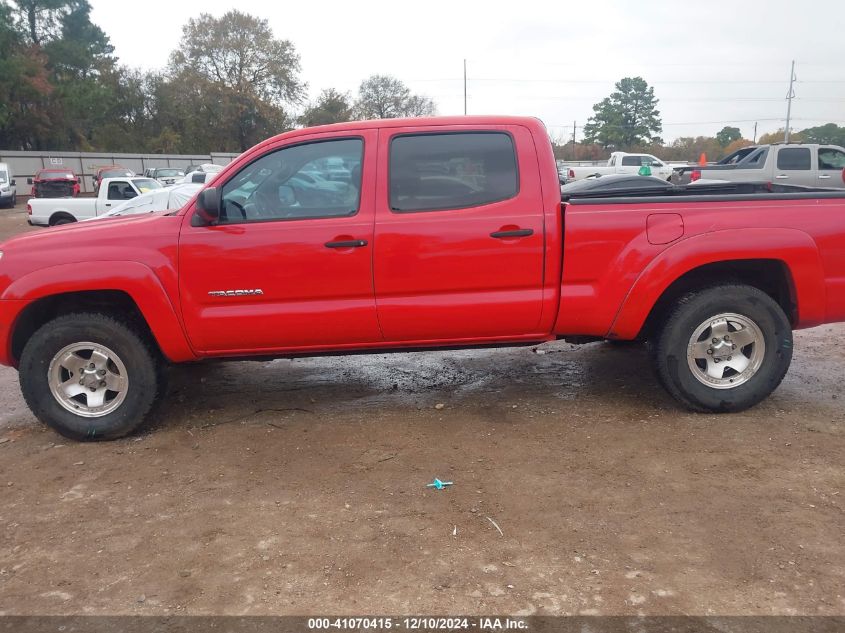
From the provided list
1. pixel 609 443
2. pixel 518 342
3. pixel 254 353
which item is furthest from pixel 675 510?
pixel 254 353

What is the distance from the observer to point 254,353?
14.3ft

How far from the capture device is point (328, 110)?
62156 millimetres

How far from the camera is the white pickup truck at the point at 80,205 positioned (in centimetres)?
1677

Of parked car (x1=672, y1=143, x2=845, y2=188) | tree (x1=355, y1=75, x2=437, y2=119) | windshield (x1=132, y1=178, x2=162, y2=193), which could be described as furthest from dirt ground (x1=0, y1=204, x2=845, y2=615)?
tree (x1=355, y1=75, x2=437, y2=119)

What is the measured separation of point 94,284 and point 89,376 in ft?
2.05

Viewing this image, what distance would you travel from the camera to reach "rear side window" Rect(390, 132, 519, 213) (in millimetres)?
4223

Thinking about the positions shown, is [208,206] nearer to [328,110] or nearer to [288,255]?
[288,255]

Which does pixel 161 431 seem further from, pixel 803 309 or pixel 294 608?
pixel 803 309

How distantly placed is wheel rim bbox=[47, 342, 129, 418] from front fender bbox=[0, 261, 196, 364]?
400 mm

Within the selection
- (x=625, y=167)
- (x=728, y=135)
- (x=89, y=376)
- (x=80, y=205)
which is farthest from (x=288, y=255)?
(x=728, y=135)

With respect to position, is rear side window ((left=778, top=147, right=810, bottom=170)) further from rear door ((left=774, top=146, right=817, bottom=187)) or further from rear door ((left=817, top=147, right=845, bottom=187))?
rear door ((left=817, top=147, right=845, bottom=187))

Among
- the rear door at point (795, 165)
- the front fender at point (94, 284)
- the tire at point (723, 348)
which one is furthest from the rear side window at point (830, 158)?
the front fender at point (94, 284)

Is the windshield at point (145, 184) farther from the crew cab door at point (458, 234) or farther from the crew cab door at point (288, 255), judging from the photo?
the crew cab door at point (458, 234)

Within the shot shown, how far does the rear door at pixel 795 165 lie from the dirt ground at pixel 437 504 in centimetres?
1408
